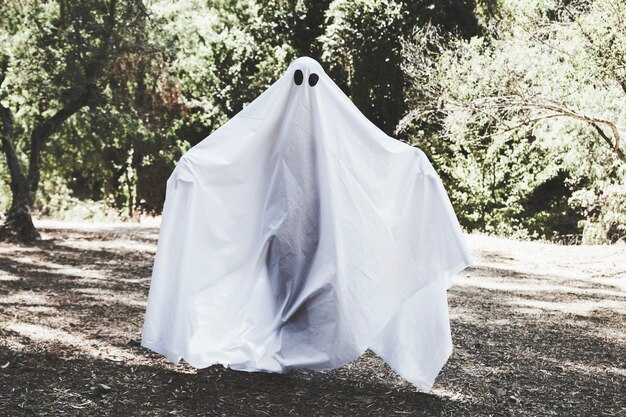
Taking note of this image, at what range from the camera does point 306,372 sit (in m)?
4.68

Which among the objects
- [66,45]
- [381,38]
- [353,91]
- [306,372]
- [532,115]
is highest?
[381,38]

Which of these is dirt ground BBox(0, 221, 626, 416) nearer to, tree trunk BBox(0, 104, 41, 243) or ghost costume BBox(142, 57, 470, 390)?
ghost costume BBox(142, 57, 470, 390)

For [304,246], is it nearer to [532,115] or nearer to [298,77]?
[298,77]

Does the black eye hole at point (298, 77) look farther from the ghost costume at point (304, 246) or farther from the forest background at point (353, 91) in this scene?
the forest background at point (353, 91)

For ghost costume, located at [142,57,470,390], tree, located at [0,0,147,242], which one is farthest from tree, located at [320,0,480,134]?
ghost costume, located at [142,57,470,390]

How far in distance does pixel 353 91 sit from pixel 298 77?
12.7 m

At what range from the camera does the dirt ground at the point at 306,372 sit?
4.02 m

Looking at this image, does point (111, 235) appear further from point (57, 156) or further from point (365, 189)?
point (365, 189)

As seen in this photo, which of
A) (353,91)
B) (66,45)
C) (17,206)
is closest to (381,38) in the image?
(353,91)

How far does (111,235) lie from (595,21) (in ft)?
27.3

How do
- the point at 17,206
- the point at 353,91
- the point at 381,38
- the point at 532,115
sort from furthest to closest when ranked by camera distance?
the point at 353,91
the point at 381,38
the point at 17,206
the point at 532,115

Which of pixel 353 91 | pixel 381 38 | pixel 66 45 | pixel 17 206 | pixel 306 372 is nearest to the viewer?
pixel 306 372

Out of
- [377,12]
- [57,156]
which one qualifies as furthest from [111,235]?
Result: [377,12]

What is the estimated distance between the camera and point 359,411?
13.1ft
